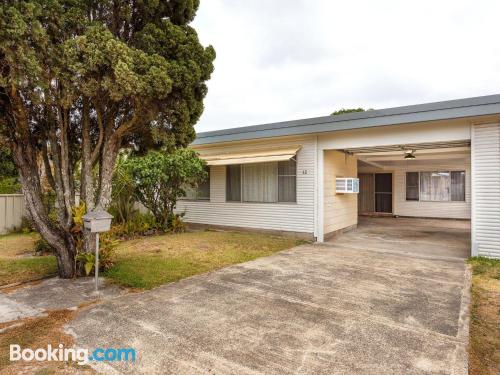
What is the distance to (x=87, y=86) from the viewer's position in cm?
454

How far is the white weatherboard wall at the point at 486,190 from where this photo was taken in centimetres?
688

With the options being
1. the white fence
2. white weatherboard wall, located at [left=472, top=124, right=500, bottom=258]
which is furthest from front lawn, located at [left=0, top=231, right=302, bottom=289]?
white weatherboard wall, located at [left=472, top=124, right=500, bottom=258]

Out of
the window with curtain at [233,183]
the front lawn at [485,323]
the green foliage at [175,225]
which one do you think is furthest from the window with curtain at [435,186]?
the green foliage at [175,225]

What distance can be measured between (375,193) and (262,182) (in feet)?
31.8

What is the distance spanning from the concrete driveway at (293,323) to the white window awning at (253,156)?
418cm

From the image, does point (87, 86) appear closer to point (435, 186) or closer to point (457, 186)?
point (435, 186)

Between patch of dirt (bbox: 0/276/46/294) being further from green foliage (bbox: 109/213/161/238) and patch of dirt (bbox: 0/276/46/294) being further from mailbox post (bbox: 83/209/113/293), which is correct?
green foliage (bbox: 109/213/161/238)

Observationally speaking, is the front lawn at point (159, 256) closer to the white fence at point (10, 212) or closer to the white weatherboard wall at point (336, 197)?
the white fence at point (10, 212)

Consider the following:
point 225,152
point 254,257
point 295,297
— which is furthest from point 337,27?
point 295,297

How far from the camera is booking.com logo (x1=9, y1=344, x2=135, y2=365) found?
9.27ft

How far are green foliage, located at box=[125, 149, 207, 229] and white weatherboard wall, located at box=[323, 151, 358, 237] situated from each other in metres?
4.24

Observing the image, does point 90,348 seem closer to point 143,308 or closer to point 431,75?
point 143,308

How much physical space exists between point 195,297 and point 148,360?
5.48ft

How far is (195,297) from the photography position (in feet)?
14.6
